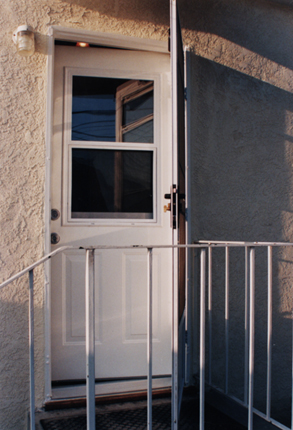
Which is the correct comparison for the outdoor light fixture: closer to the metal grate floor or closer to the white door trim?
the white door trim

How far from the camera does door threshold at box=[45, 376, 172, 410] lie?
2.29m

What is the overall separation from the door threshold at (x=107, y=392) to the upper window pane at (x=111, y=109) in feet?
5.72

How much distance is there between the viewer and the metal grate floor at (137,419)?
208cm

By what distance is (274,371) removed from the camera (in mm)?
2729

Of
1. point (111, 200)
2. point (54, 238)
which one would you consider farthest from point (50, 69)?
point (54, 238)

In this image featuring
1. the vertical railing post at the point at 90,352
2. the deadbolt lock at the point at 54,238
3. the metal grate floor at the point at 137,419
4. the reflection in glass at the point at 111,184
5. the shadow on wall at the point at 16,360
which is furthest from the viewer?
the reflection in glass at the point at 111,184

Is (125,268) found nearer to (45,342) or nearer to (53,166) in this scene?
(45,342)

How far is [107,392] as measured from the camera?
240 centimetres

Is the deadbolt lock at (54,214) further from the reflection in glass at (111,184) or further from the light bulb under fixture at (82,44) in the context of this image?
the light bulb under fixture at (82,44)

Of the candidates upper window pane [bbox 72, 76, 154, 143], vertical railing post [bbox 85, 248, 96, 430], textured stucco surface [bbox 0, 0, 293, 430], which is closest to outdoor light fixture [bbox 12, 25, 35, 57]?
textured stucco surface [bbox 0, 0, 293, 430]

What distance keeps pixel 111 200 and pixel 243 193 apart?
1.02m

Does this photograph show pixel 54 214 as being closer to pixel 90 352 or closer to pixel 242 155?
pixel 90 352

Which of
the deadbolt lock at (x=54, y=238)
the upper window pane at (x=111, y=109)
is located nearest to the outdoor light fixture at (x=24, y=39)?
the upper window pane at (x=111, y=109)

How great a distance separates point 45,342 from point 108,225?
89 centimetres
